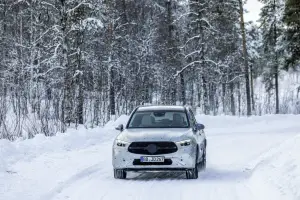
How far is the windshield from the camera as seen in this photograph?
13.1 metres

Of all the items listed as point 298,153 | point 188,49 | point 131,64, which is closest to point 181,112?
point 298,153

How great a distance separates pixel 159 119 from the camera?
43.7 ft

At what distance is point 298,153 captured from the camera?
11016 millimetres

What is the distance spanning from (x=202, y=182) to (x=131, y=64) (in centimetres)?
3448

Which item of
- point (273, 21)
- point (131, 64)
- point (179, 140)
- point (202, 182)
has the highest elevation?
point (273, 21)

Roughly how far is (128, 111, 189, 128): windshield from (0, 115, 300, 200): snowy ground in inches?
47.3

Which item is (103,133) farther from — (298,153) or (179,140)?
(298,153)

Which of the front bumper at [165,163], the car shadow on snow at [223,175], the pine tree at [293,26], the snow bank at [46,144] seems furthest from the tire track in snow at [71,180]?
the pine tree at [293,26]

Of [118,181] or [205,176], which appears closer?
[118,181]

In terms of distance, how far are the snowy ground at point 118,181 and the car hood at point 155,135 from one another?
92cm

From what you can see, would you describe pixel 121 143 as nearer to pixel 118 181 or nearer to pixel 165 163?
pixel 118 181

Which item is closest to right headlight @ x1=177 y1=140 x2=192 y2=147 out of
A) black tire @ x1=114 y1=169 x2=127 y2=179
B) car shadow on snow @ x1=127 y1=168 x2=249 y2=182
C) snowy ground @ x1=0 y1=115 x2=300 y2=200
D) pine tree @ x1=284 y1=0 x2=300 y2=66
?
snowy ground @ x1=0 y1=115 x2=300 y2=200

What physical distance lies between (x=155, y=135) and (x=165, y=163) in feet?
2.12

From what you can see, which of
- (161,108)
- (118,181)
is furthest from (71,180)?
(161,108)
